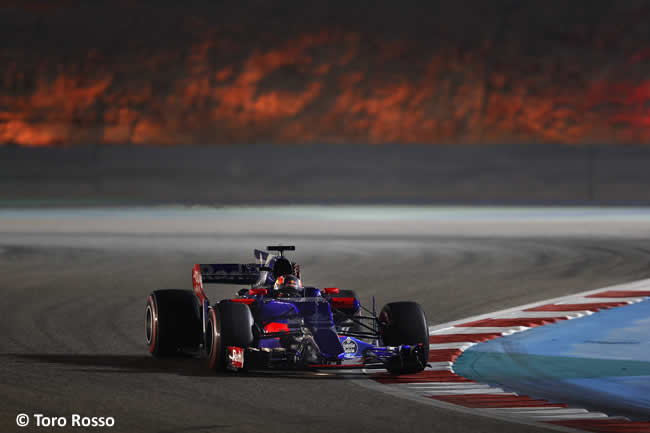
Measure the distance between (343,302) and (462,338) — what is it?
4.88ft

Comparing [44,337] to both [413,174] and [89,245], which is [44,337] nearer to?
[89,245]

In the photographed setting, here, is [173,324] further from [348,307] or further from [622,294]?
[622,294]

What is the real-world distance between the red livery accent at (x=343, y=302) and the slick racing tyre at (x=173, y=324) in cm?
106

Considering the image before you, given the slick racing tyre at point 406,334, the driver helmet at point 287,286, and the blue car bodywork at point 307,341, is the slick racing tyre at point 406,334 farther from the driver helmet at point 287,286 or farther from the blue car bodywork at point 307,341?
the driver helmet at point 287,286

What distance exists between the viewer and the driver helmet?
29.1ft

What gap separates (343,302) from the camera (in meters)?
9.20

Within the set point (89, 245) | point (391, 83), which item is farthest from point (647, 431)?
point (391, 83)

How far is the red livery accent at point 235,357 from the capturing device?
8.25m

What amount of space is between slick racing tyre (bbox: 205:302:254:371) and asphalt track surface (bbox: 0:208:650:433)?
0.16m

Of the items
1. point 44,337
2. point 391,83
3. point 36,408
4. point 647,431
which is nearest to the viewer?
point 647,431

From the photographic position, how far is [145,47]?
238 ft

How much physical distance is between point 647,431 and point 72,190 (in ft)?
139

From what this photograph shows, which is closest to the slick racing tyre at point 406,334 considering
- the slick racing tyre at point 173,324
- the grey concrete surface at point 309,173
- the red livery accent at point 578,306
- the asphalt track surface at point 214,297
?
the asphalt track surface at point 214,297

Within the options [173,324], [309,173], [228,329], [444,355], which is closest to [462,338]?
[444,355]
